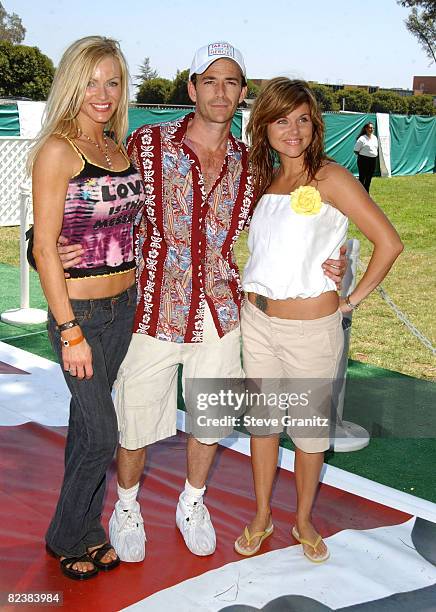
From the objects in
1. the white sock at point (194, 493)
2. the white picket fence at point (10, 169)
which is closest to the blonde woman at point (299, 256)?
the white sock at point (194, 493)

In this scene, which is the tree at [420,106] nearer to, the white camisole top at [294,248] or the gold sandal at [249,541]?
the white camisole top at [294,248]

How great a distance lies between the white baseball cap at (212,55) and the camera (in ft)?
8.86

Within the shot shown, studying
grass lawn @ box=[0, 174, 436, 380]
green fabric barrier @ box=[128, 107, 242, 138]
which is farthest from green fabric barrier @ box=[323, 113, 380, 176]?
grass lawn @ box=[0, 174, 436, 380]

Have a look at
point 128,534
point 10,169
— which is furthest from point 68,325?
point 10,169

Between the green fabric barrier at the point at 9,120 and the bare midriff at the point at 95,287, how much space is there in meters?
11.3

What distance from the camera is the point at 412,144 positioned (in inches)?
907

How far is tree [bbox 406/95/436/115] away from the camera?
39906 mm

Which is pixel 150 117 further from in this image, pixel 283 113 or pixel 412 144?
pixel 283 113

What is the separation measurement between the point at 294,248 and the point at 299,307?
210mm

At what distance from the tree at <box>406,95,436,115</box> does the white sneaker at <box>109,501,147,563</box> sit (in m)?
39.5

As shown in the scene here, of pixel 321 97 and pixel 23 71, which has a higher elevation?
pixel 321 97

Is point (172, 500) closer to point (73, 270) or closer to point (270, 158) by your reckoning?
point (73, 270)

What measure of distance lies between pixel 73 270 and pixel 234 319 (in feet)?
2.10

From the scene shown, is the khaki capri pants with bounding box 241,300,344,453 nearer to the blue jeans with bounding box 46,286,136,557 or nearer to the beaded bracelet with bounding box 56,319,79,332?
the blue jeans with bounding box 46,286,136,557
